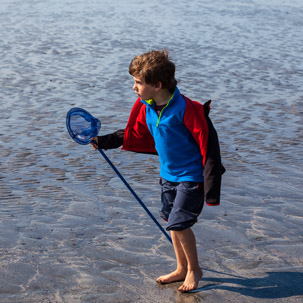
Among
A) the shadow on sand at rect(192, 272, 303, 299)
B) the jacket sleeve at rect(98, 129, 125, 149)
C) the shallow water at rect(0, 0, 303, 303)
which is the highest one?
the jacket sleeve at rect(98, 129, 125, 149)

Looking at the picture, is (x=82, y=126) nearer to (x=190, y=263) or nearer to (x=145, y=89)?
(x=145, y=89)

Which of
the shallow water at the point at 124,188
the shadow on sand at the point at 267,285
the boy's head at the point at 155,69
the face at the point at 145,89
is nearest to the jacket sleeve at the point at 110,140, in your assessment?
the face at the point at 145,89

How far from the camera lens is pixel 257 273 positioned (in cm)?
425

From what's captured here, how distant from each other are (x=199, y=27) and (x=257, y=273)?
1674 cm

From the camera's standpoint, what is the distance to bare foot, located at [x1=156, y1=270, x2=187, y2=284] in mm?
4065

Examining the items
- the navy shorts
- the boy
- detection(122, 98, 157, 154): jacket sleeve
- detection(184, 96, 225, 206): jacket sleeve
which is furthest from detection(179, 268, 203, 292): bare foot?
detection(122, 98, 157, 154): jacket sleeve

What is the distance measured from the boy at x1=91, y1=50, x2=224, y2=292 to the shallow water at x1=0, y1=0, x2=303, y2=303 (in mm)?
493

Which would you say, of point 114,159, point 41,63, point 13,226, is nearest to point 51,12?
point 41,63

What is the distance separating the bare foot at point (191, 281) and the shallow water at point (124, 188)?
6 centimetres

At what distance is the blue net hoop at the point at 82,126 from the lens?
407 centimetres

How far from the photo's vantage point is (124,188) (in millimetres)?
5945

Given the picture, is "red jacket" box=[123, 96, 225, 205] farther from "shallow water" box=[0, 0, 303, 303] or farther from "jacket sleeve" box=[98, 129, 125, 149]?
"shallow water" box=[0, 0, 303, 303]

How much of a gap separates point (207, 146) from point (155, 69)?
0.55 metres

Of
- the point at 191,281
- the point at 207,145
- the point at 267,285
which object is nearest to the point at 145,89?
the point at 207,145
